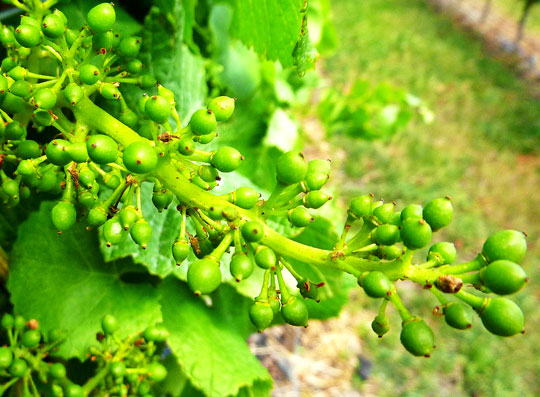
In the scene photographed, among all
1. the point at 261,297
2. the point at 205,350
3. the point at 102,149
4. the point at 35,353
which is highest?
the point at 102,149

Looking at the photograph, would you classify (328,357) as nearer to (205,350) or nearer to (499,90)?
(205,350)

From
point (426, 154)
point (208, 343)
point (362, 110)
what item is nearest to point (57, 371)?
point (208, 343)

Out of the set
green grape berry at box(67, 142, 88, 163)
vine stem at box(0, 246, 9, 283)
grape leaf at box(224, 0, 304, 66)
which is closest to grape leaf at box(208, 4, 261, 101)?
grape leaf at box(224, 0, 304, 66)

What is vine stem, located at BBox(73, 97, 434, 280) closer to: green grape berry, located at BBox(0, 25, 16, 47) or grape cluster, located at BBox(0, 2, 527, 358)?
grape cluster, located at BBox(0, 2, 527, 358)

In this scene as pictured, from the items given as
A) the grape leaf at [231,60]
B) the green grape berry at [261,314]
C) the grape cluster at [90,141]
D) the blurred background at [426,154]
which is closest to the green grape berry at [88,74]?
the grape cluster at [90,141]

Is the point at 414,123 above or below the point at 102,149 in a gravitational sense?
below

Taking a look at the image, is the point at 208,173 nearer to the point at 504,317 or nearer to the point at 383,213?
the point at 383,213

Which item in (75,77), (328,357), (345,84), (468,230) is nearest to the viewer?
(75,77)

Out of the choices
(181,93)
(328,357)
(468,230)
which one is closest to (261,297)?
(181,93)
